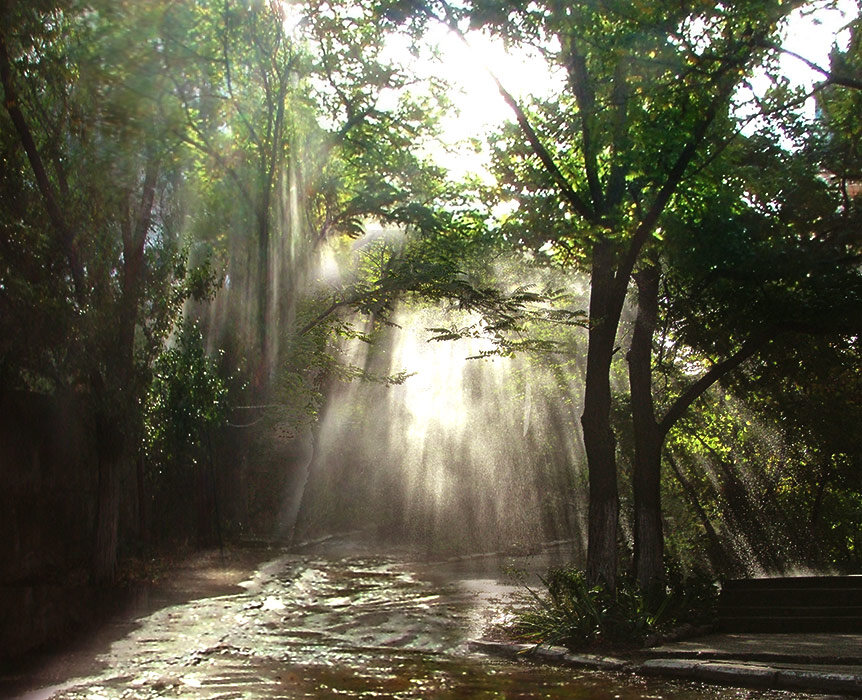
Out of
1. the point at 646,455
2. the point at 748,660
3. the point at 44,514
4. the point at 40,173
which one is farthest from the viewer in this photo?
the point at 44,514

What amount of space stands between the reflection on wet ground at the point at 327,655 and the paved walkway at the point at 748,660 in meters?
0.29

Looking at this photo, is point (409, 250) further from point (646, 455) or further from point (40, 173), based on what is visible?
point (40, 173)

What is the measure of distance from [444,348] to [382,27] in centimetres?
2176

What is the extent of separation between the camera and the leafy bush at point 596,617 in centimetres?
1050

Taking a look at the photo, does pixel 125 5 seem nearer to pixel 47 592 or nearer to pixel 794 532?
pixel 47 592

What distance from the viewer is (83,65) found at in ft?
38.2

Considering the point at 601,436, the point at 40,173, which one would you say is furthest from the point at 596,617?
the point at 40,173

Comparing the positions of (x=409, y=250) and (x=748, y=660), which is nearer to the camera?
(x=748, y=660)

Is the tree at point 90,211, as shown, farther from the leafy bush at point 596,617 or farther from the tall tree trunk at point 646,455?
the tall tree trunk at point 646,455

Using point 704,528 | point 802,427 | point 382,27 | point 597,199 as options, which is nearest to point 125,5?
point 382,27

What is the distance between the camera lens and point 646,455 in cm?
1330

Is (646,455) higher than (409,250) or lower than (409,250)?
lower

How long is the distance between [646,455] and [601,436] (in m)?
1.47

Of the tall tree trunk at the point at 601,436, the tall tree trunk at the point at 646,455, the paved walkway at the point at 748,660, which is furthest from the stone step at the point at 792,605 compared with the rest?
the tall tree trunk at the point at 601,436
